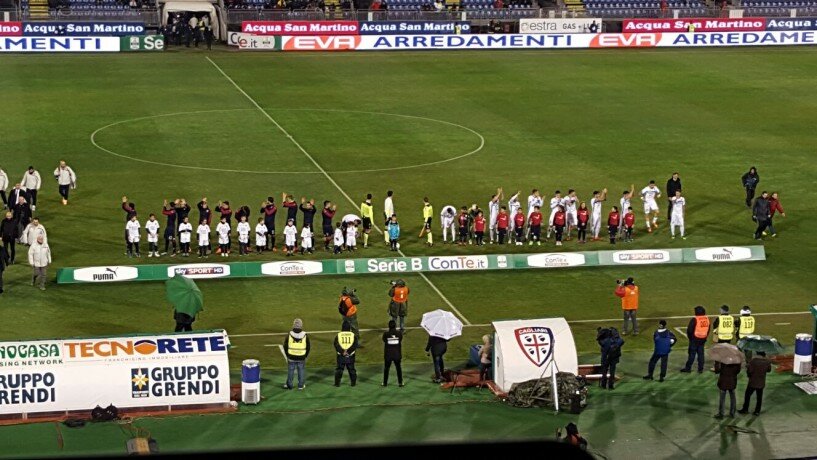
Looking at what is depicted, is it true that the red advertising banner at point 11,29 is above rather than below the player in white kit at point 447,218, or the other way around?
above

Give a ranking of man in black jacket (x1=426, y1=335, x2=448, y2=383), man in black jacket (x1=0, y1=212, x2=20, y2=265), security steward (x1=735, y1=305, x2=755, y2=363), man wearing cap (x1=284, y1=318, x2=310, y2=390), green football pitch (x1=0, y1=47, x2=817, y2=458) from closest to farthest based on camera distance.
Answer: man wearing cap (x1=284, y1=318, x2=310, y2=390), man in black jacket (x1=426, y1=335, x2=448, y2=383), security steward (x1=735, y1=305, x2=755, y2=363), green football pitch (x1=0, y1=47, x2=817, y2=458), man in black jacket (x1=0, y1=212, x2=20, y2=265)

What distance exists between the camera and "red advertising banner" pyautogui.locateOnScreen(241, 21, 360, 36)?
7288cm

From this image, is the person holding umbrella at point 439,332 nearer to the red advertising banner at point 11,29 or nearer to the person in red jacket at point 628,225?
the person in red jacket at point 628,225

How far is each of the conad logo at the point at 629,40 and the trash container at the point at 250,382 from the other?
5430 cm

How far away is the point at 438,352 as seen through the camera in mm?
25328

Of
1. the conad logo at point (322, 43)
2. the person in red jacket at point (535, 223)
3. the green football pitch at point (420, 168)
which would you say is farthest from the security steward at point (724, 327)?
the conad logo at point (322, 43)

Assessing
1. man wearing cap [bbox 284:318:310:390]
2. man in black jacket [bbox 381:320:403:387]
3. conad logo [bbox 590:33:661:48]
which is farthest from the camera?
conad logo [bbox 590:33:661:48]

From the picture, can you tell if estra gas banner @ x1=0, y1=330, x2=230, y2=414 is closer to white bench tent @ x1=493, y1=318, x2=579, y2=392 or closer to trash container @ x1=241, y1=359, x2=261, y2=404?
trash container @ x1=241, y1=359, x2=261, y2=404

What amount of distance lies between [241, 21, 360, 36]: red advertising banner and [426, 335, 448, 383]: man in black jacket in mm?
49448

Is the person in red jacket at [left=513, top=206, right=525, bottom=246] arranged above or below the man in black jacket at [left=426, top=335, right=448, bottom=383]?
above

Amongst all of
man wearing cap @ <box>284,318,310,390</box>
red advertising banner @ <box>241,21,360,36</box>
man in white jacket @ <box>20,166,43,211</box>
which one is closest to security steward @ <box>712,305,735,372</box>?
man wearing cap @ <box>284,318,310,390</box>

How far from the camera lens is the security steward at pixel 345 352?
24.6 m

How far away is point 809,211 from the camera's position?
40.8m

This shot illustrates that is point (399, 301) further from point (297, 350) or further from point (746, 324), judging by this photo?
point (746, 324)
